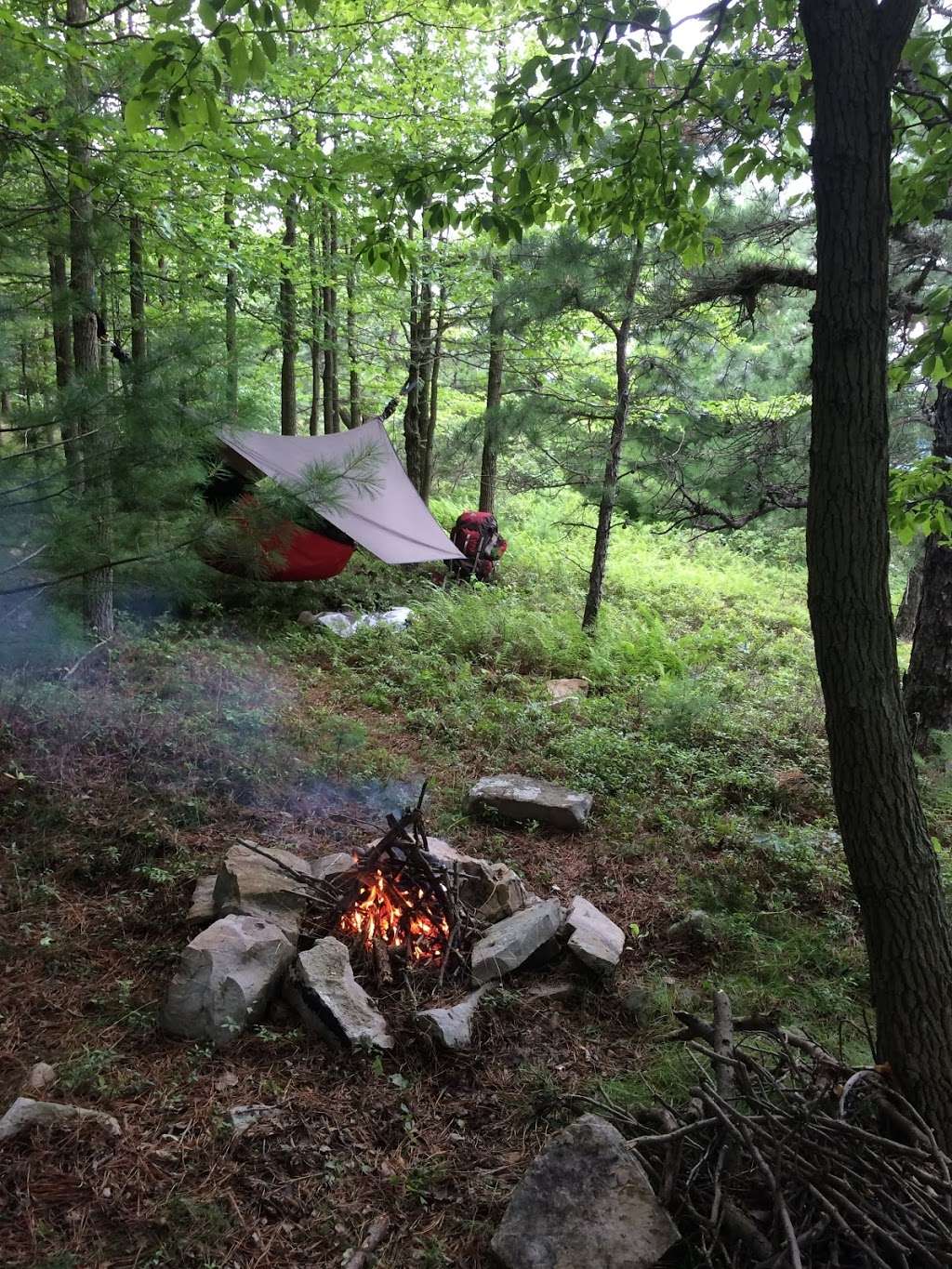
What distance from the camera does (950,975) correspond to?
1738mm

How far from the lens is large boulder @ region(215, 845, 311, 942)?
8.43 feet

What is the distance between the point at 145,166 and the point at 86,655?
2.74m

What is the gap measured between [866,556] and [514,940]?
176cm

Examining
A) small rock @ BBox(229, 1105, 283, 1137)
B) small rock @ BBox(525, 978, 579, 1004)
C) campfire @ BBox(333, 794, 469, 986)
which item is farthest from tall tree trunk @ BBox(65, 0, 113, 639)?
small rock @ BBox(525, 978, 579, 1004)

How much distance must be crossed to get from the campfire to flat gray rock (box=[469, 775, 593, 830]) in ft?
3.42

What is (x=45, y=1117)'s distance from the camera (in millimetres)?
1787

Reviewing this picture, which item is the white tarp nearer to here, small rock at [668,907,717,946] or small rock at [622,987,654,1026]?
small rock at [668,907,717,946]

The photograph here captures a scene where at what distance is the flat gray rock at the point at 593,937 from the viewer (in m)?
2.66

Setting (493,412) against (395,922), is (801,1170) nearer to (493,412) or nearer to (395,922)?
(395,922)

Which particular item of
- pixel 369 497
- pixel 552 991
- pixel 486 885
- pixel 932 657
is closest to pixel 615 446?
pixel 369 497

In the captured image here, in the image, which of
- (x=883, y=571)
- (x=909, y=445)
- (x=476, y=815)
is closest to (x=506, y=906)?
(x=476, y=815)

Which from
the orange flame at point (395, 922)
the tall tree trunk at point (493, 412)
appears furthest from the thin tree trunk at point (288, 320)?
the orange flame at point (395, 922)

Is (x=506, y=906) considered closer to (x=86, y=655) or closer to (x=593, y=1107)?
(x=593, y=1107)

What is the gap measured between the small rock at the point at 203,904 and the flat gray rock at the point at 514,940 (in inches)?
37.9
